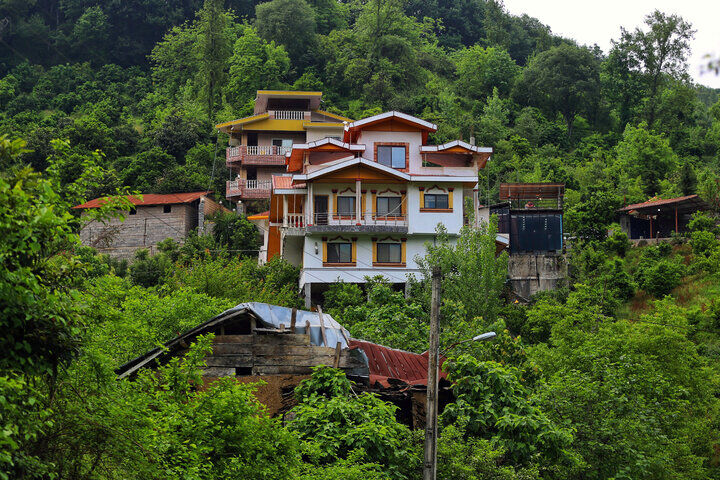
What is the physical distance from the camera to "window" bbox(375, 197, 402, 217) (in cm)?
4159

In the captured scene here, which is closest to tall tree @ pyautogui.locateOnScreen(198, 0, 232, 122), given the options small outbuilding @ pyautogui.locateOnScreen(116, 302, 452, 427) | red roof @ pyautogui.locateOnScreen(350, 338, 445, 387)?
red roof @ pyautogui.locateOnScreen(350, 338, 445, 387)

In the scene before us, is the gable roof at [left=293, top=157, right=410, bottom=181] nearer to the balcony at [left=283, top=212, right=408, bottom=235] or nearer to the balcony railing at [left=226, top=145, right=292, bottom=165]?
the balcony at [left=283, top=212, right=408, bottom=235]

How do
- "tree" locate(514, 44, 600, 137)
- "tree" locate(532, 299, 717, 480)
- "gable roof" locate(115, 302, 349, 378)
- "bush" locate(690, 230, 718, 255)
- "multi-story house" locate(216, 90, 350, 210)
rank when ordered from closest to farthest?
"gable roof" locate(115, 302, 349, 378), "tree" locate(532, 299, 717, 480), "bush" locate(690, 230, 718, 255), "multi-story house" locate(216, 90, 350, 210), "tree" locate(514, 44, 600, 137)

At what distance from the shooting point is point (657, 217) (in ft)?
163

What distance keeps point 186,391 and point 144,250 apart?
33.2m

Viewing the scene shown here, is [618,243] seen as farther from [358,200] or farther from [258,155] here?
[258,155]

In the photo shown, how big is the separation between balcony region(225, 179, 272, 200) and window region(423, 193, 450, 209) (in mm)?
16296

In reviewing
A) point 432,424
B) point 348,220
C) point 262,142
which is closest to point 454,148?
point 348,220

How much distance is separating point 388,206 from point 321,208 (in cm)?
324

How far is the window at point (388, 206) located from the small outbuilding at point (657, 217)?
1559 centimetres

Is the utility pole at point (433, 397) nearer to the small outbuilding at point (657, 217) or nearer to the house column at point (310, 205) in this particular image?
the house column at point (310, 205)

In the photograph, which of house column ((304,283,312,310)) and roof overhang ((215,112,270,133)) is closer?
house column ((304,283,312,310))

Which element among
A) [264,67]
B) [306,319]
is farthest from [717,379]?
[264,67]

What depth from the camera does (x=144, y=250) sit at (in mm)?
47094
